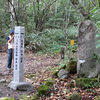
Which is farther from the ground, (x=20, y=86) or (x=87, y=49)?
(x=87, y=49)

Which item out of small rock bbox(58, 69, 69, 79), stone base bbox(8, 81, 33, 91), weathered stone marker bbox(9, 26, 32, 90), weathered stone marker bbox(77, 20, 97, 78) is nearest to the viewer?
stone base bbox(8, 81, 33, 91)

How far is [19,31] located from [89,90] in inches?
107

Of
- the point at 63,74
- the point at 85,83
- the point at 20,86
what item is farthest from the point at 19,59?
the point at 85,83

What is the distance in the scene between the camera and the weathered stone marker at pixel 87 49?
547cm

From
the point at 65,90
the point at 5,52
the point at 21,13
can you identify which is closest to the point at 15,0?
Result: the point at 21,13

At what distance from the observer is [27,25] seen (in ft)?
49.3

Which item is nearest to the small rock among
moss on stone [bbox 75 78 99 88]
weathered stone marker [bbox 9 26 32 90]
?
moss on stone [bbox 75 78 99 88]

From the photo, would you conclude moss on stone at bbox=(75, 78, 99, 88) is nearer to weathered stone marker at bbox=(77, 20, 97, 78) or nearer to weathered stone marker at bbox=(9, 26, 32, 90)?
weathered stone marker at bbox=(77, 20, 97, 78)

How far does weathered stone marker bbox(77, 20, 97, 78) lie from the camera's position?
547 centimetres

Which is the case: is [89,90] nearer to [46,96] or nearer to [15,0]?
[46,96]

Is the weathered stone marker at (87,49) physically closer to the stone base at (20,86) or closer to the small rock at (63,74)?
the small rock at (63,74)

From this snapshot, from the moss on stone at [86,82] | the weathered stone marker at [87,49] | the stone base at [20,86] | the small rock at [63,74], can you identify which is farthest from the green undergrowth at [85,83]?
the stone base at [20,86]

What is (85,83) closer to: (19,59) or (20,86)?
(20,86)

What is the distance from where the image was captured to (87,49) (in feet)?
18.0
